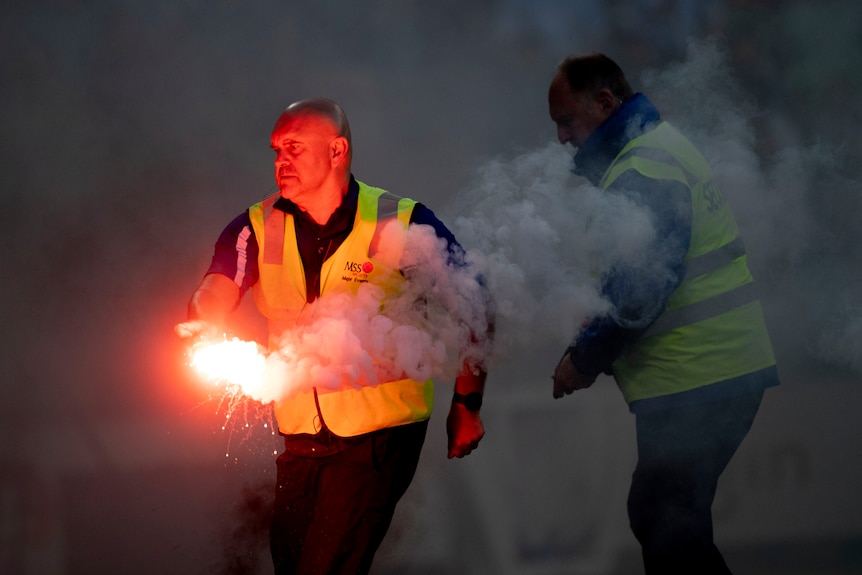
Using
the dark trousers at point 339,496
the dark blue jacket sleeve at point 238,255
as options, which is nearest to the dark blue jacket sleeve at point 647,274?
the dark trousers at point 339,496

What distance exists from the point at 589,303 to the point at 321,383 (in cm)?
100

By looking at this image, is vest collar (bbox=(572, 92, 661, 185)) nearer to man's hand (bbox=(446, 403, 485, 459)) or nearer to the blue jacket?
the blue jacket

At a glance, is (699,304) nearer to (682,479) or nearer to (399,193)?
(682,479)

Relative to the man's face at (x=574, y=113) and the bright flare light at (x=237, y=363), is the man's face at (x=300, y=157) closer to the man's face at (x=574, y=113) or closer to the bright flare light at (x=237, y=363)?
the bright flare light at (x=237, y=363)

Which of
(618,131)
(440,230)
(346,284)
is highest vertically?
(618,131)

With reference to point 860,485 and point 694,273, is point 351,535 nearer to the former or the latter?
point 694,273

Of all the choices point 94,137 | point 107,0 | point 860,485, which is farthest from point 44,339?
point 860,485

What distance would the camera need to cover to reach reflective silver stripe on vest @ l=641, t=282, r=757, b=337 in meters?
3.06

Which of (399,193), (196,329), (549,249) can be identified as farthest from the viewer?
(399,193)

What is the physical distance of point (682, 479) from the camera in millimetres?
3031

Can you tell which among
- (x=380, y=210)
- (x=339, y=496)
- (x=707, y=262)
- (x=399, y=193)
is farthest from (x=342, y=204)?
(x=399, y=193)

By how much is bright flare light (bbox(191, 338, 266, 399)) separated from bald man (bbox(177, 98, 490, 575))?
0.08m

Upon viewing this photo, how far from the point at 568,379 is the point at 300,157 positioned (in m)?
1.14

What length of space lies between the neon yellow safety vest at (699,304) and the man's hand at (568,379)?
0.18m
